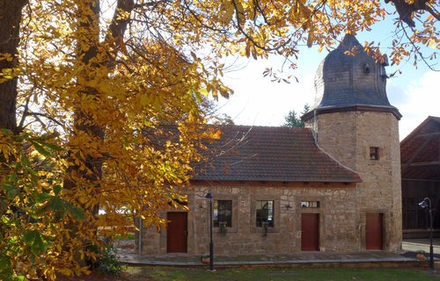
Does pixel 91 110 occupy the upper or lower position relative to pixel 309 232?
upper

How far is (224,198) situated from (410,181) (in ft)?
42.2

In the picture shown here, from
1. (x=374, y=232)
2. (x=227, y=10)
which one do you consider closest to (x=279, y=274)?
(x=374, y=232)

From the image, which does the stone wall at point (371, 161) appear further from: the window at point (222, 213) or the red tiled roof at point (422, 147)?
the window at point (222, 213)

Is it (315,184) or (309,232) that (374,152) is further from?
(309,232)

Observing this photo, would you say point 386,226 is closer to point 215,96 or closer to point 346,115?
point 346,115

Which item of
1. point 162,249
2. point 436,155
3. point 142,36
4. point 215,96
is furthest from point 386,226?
point 215,96

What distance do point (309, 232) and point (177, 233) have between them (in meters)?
5.70

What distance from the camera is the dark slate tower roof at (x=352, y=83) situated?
17.6 meters

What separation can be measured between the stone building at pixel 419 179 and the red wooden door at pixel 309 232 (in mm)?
7065

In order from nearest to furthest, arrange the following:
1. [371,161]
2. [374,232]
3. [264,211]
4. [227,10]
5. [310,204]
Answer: [227,10] < [264,211] < [310,204] < [374,232] < [371,161]

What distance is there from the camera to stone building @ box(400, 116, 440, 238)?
20.1 meters

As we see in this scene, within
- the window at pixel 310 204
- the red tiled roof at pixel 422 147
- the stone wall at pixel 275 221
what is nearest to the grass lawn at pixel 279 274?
the stone wall at pixel 275 221

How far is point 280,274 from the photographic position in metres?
12.5

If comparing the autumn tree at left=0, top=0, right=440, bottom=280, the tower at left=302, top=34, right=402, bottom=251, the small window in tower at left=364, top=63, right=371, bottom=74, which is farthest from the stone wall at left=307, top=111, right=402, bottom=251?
the autumn tree at left=0, top=0, right=440, bottom=280
